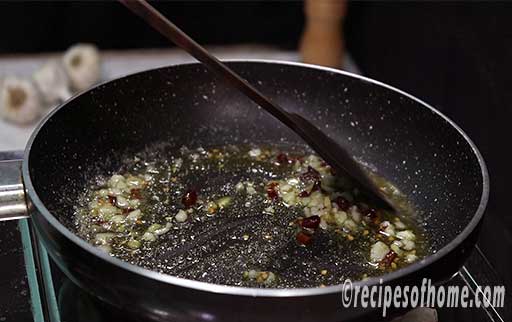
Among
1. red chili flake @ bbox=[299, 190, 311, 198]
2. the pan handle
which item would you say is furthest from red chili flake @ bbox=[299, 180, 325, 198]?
the pan handle

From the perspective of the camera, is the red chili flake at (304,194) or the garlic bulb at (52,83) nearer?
the red chili flake at (304,194)

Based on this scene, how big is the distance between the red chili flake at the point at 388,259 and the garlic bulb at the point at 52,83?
4.10ft

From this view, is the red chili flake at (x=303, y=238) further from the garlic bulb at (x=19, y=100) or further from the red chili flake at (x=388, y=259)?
the garlic bulb at (x=19, y=100)

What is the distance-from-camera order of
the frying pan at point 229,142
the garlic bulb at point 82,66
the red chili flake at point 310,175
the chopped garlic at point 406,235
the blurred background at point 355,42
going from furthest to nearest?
the garlic bulb at point 82,66
the blurred background at point 355,42
the red chili flake at point 310,175
the chopped garlic at point 406,235
the frying pan at point 229,142

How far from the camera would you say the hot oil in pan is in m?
0.89

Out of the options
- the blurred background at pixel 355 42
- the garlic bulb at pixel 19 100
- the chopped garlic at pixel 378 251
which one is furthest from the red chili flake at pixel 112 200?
the garlic bulb at pixel 19 100

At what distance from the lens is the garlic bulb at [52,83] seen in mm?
1919

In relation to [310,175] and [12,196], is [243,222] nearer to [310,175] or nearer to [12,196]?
[310,175]

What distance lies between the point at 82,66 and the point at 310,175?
3.70 feet

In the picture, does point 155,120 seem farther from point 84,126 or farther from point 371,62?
point 371,62

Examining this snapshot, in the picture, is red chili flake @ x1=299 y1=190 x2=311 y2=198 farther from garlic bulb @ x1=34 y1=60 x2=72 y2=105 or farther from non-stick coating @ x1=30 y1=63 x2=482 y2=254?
garlic bulb @ x1=34 y1=60 x2=72 y2=105

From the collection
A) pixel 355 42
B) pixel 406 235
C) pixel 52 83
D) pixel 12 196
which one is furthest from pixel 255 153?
pixel 355 42

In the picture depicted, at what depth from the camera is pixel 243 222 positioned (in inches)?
38.2

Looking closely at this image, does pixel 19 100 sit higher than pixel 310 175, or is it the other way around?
pixel 310 175
